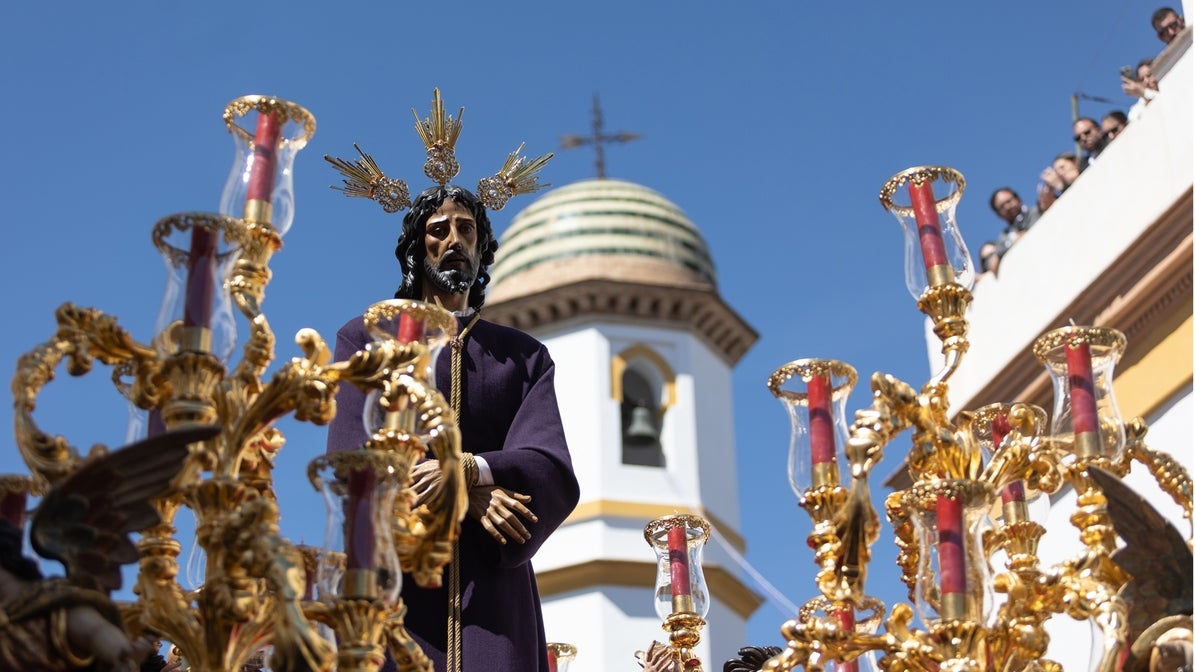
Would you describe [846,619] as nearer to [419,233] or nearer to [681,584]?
[681,584]

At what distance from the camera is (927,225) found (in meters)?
5.68

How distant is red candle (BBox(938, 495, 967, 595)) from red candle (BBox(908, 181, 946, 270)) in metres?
0.98

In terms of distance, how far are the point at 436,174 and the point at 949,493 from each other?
2117mm

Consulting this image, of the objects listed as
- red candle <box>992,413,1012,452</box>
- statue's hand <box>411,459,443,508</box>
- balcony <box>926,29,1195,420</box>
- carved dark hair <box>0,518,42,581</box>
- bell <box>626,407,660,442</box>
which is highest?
bell <box>626,407,660,442</box>

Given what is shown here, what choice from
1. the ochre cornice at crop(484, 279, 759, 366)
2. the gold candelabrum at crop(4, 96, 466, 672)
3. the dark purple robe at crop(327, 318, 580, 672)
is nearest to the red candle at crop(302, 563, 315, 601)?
the gold candelabrum at crop(4, 96, 466, 672)

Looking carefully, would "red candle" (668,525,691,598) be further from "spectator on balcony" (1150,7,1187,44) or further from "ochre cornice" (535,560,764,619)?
"ochre cornice" (535,560,764,619)

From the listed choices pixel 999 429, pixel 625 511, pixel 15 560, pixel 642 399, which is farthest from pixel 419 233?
pixel 642 399

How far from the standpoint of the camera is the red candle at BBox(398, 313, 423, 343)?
4719 millimetres

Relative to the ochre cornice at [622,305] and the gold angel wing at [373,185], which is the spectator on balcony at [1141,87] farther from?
the ochre cornice at [622,305]

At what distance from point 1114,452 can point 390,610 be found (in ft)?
7.09

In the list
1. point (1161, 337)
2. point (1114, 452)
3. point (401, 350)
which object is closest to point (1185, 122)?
point (1161, 337)

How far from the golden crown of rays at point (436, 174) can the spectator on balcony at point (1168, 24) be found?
26.3 ft

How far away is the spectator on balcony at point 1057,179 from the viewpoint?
14422 mm

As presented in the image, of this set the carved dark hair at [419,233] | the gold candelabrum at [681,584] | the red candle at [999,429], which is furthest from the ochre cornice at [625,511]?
the carved dark hair at [419,233]
